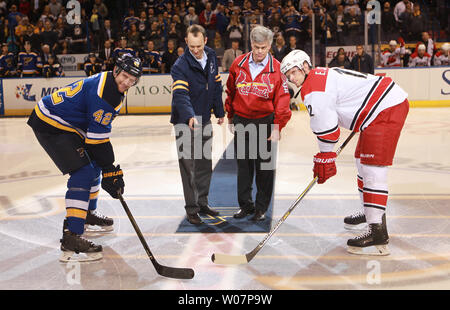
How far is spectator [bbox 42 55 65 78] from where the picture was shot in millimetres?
13180

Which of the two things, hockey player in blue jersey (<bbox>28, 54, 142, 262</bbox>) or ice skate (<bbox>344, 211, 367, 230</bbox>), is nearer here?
hockey player in blue jersey (<bbox>28, 54, 142, 262</bbox>)

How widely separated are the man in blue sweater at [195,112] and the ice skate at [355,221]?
1098 millimetres

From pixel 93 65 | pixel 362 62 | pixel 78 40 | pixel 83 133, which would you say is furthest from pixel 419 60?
pixel 83 133

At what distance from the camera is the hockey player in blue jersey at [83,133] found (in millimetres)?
3514

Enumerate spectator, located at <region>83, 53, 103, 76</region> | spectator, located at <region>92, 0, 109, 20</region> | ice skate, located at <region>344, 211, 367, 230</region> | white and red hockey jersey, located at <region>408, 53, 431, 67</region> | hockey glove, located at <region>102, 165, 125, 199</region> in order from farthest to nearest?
spectator, located at <region>92, 0, 109, 20</region> → spectator, located at <region>83, 53, 103, 76</region> → white and red hockey jersey, located at <region>408, 53, 431, 67</region> → ice skate, located at <region>344, 211, 367, 230</region> → hockey glove, located at <region>102, 165, 125, 199</region>

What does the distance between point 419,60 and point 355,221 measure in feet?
30.6

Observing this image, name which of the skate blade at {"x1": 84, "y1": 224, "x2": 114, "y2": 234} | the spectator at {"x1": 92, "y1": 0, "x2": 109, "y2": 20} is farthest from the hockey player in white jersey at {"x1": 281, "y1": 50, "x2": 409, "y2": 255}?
the spectator at {"x1": 92, "y1": 0, "x2": 109, "y2": 20}

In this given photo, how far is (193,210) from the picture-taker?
178 inches

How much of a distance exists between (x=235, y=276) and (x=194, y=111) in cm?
166

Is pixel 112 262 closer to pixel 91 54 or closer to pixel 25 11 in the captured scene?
pixel 91 54

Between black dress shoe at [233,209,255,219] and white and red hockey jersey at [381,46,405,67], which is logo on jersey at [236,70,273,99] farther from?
white and red hockey jersey at [381,46,405,67]

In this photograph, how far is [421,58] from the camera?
12594 millimetres

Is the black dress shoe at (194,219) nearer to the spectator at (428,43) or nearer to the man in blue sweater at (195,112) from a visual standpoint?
the man in blue sweater at (195,112)

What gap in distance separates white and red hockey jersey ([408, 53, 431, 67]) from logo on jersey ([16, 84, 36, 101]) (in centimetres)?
892
